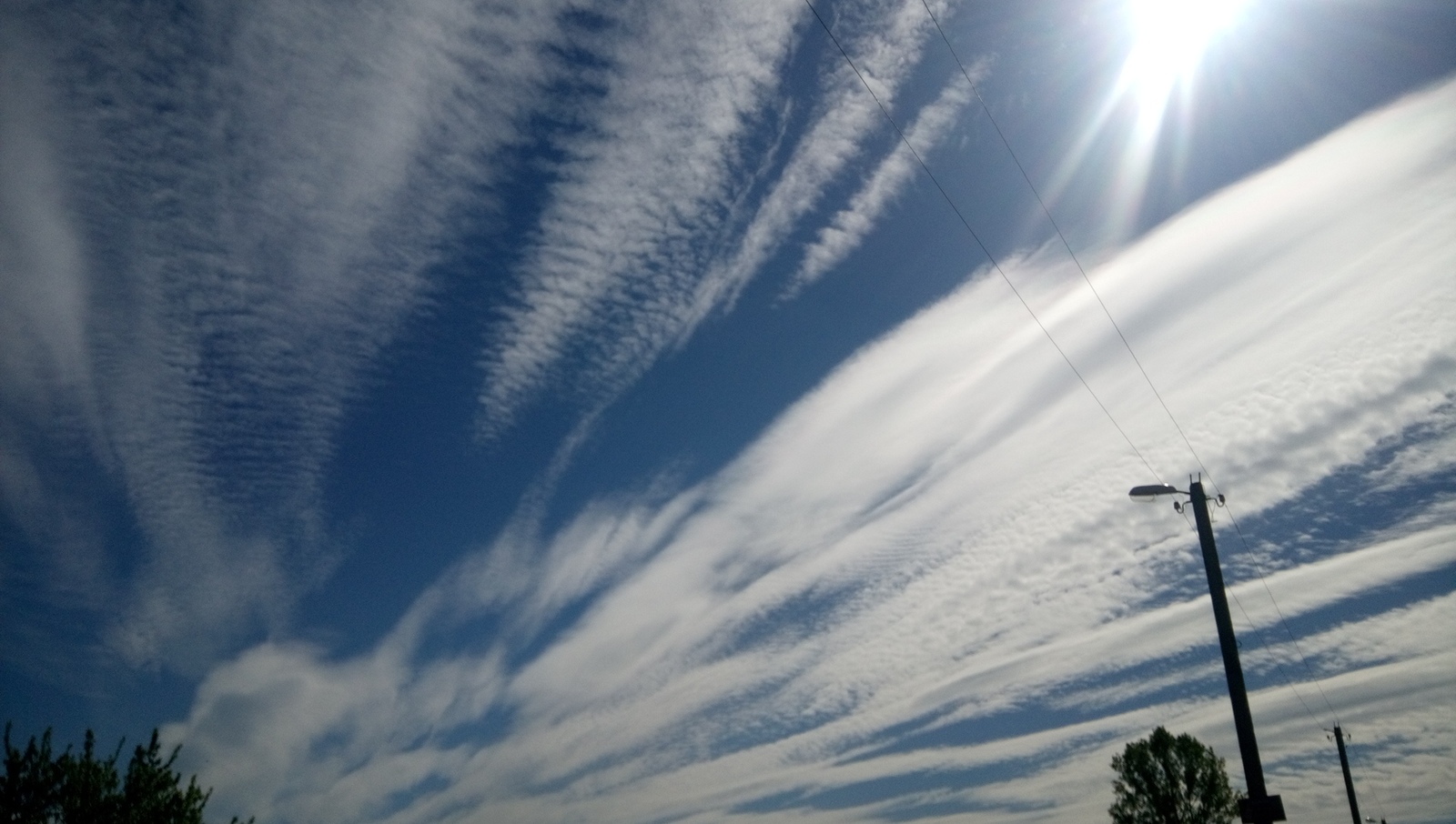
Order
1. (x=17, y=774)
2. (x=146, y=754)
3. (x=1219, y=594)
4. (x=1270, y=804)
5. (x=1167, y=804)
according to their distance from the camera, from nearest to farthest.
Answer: (x=1270, y=804), (x=1219, y=594), (x=17, y=774), (x=146, y=754), (x=1167, y=804)

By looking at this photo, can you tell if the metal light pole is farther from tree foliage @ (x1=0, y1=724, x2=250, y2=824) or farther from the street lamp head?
tree foliage @ (x1=0, y1=724, x2=250, y2=824)

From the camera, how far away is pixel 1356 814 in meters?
36.8

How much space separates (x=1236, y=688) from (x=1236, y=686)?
27 millimetres

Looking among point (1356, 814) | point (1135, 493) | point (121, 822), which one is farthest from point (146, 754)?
point (1356, 814)

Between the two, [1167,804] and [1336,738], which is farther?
[1167,804]

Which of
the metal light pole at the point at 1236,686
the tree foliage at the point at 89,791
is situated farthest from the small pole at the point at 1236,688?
the tree foliage at the point at 89,791

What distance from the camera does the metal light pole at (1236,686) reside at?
12.4 m

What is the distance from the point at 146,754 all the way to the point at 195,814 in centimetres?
194

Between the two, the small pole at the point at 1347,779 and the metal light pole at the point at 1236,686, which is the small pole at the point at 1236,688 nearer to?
the metal light pole at the point at 1236,686

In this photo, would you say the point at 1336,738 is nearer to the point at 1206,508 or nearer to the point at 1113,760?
the point at 1113,760

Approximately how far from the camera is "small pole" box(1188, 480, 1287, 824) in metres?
12.4

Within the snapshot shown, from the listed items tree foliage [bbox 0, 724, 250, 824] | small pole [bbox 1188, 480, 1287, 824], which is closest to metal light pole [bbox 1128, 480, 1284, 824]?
small pole [bbox 1188, 480, 1287, 824]

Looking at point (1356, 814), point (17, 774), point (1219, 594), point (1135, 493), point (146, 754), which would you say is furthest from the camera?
point (1356, 814)

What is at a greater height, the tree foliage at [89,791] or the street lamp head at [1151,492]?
the street lamp head at [1151,492]
